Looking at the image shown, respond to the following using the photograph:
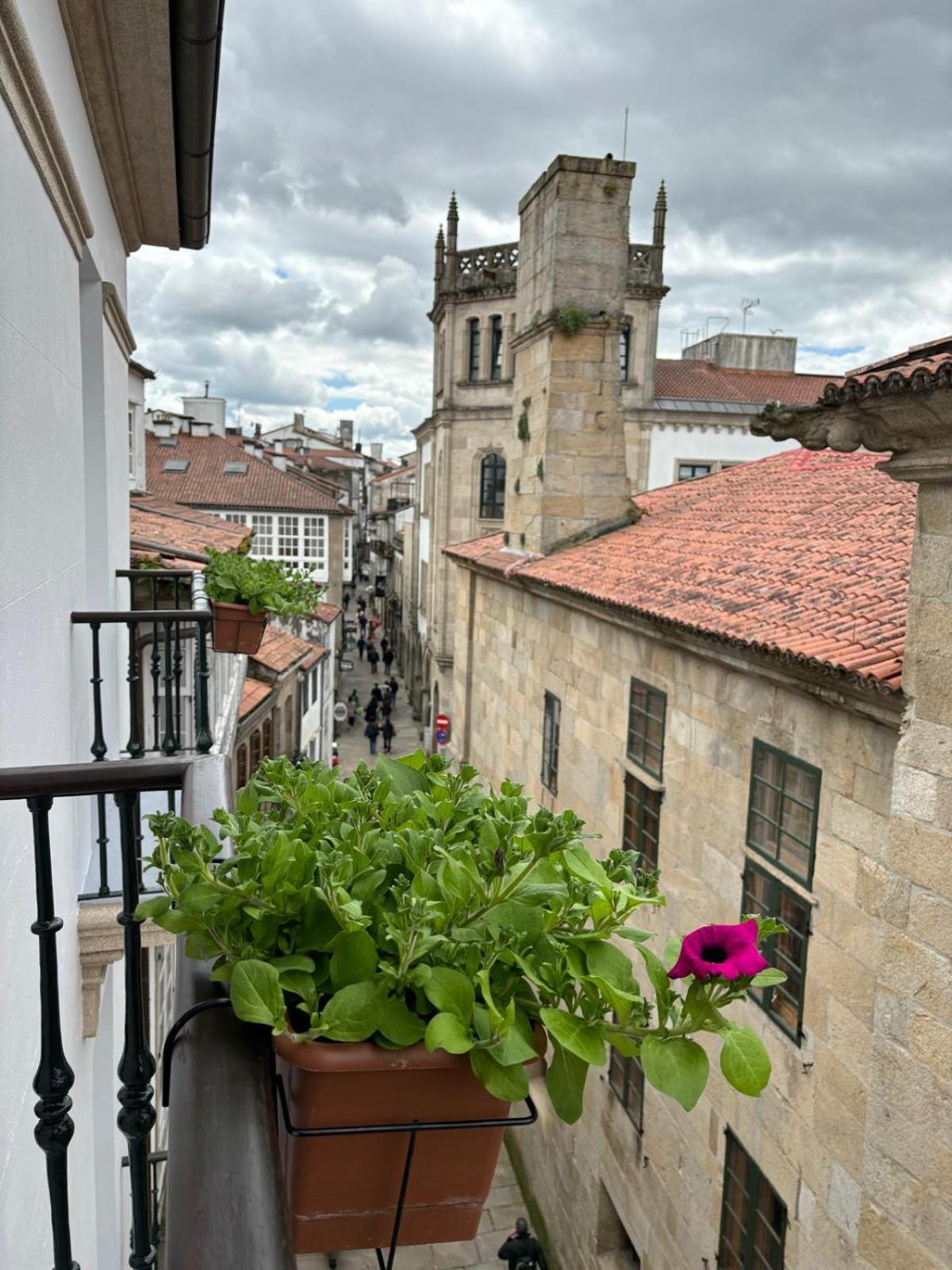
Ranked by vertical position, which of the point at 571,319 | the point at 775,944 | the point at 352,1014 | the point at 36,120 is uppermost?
the point at 571,319

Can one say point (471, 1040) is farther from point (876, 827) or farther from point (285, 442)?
point (285, 442)

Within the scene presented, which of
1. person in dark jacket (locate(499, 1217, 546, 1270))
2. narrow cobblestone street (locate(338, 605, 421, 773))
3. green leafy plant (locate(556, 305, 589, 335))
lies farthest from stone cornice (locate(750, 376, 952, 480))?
narrow cobblestone street (locate(338, 605, 421, 773))

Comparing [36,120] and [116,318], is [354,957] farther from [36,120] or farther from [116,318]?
[116,318]

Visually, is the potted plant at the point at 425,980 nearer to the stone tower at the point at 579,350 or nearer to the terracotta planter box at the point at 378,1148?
the terracotta planter box at the point at 378,1148

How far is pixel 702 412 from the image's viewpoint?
29.8 meters

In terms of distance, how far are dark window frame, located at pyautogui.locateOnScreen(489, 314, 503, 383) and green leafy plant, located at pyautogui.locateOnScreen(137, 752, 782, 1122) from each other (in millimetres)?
29521

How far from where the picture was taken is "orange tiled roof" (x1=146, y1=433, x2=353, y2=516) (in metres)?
36.9

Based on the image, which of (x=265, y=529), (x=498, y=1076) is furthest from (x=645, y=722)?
(x=265, y=529)

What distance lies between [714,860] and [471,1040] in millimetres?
6458

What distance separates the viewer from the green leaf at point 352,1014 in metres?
1.47

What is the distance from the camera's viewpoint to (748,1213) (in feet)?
22.8

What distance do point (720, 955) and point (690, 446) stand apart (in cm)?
3005

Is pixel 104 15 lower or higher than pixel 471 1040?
higher

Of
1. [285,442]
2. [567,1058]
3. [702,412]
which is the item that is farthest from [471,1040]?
[285,442]
